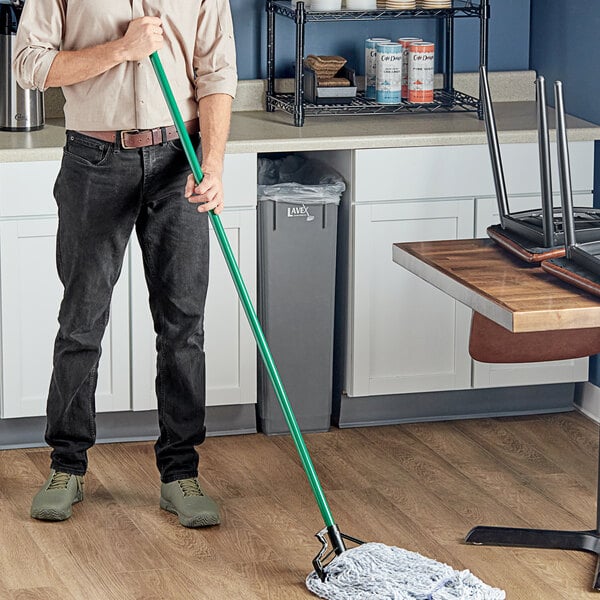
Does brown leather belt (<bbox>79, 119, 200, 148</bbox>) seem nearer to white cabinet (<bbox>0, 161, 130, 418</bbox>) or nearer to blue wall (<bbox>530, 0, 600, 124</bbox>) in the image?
white cabinet (<bbox>0, 161, 130, 418</bbox>)

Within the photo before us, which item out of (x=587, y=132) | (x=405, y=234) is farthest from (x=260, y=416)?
(x=587, y=132)

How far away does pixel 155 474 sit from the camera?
10.9 ft

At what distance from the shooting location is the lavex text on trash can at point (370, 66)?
12.7 feet

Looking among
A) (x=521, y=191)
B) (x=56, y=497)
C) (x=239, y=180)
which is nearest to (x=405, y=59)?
(x=521, y=191)

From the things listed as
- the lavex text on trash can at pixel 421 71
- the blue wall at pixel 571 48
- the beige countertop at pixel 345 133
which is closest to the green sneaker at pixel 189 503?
the beige countertop at pixel 345 133

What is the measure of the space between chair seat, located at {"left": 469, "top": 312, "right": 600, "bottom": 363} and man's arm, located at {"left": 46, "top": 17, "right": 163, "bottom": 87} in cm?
99

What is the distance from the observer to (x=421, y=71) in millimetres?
3807

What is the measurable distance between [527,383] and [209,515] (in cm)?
121

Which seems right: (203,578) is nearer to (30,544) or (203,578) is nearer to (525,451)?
(30,544)

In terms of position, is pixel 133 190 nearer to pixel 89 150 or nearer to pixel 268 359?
pixel 89 150

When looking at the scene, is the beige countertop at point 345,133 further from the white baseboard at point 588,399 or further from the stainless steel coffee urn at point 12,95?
the white baseboard at point 588,399

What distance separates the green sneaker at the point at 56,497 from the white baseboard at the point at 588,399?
1579mm

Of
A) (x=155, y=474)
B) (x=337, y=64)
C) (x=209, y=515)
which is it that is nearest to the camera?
(x=209, y=515)

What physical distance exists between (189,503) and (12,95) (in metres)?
1.28
